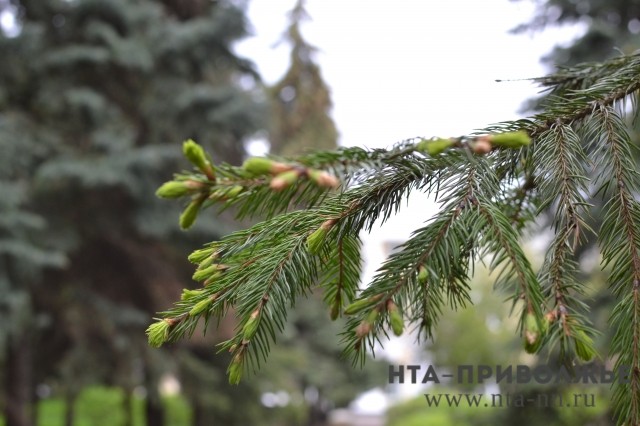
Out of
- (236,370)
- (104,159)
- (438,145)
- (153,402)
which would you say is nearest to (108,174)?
(104,159)

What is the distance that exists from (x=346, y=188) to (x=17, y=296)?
223 inches

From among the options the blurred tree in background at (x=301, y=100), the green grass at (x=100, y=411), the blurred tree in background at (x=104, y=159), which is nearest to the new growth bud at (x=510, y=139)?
the blurred tree in background at (x=104, y=159)

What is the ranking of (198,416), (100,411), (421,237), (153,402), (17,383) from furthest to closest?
1. (100,411)
2. (198,416)
3. (153,402)
4. (17,383)
5. (421,237)

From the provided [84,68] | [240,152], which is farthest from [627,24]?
[84,68]

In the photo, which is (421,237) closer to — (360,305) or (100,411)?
(360,305)

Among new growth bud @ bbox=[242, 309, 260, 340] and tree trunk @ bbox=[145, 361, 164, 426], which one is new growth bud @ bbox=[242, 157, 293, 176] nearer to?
new growth bud @ bbox=[242, 309, 260, 340]

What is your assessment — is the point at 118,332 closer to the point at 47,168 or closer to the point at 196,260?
the point at 47,168

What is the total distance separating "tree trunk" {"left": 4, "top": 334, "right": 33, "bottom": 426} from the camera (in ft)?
23.1

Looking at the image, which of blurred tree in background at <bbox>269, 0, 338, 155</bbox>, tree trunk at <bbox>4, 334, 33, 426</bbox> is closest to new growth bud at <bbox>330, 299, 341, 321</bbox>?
tree trunk at <bbox>4, 334, 33, 426</bbox>

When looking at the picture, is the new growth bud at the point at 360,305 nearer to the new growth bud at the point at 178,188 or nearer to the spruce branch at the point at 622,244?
the new growth bud at the point at 178,188

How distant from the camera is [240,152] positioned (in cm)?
975

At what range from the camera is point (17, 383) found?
733 cm

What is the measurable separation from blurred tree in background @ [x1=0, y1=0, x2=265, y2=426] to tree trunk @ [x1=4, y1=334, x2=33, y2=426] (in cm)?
2

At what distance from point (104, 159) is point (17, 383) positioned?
2.99 metres
